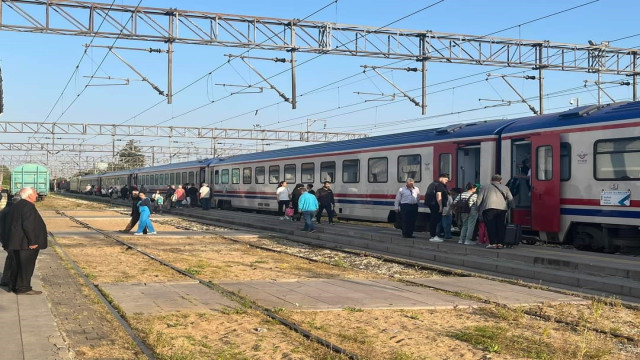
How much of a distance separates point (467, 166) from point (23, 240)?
40.8 ft

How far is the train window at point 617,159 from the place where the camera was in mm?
13078

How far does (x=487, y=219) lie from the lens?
45.9 ft

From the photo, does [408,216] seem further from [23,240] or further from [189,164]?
[189,164]

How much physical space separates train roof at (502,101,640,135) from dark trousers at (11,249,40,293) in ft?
37.2

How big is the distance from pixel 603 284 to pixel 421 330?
443 centimetres

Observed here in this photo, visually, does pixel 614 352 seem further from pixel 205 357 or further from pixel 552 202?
pixel 552 202

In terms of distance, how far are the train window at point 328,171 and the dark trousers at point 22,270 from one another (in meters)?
17.2

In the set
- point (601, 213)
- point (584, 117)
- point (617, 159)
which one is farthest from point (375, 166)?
point (617, 159)

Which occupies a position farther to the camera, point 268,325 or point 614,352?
point 268,325

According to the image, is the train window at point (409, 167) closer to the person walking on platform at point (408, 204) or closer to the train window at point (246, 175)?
the person walking on platform at point (408, 204)

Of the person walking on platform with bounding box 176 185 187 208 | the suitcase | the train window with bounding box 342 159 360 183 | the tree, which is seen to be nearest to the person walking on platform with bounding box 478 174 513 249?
the suitcase

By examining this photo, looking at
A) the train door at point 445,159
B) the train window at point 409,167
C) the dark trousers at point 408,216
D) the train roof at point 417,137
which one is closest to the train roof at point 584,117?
the train roof at point 417,137

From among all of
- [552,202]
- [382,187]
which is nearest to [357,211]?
[382,187]

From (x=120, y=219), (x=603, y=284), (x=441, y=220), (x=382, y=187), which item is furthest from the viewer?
(x=120, y=219)
